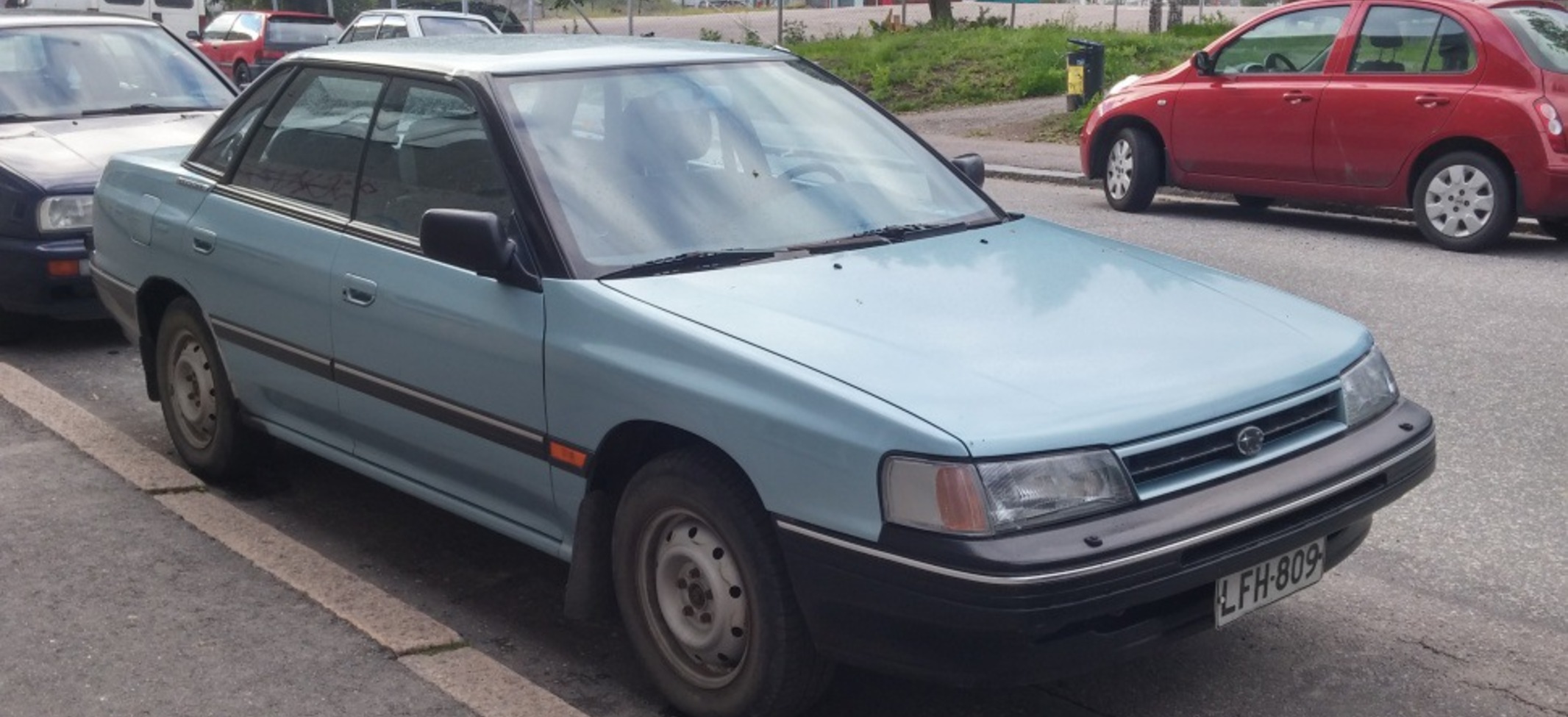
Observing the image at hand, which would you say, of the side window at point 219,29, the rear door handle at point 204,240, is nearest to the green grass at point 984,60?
the side window at point 219,29

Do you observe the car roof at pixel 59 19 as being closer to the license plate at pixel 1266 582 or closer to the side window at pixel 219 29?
the license plate at pixel 1266 582

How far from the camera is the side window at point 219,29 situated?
33031 millimetres

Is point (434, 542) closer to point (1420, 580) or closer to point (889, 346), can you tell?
point (889, 346)

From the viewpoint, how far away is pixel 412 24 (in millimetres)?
22875

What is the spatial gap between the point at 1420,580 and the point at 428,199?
9.81ft

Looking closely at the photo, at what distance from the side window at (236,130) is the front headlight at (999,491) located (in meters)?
3.17

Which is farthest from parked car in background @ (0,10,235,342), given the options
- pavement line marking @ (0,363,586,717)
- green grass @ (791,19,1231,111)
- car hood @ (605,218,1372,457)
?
green grass @ (791,19,1231,111)

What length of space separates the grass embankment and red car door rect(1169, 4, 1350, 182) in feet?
19.8

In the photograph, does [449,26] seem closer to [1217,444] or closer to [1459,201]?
[1459,201]

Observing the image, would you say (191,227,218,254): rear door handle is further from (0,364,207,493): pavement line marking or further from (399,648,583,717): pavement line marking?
(399,648,583,717): pavement line marking

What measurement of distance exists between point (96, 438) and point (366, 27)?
1856 centimetres

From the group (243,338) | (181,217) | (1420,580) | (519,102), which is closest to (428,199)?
(519,102)

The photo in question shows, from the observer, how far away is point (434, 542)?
219 inches

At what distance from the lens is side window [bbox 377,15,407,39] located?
23.2 m
